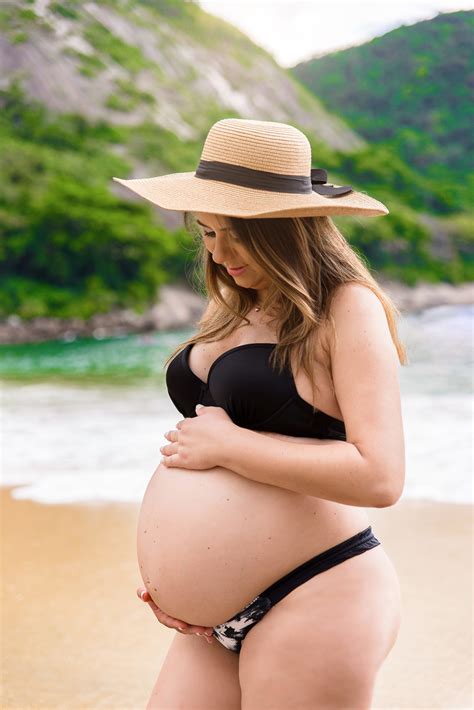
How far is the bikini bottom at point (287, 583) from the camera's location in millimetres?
1589

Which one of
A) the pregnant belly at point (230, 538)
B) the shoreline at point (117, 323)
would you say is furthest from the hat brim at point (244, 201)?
the shoreline at point (117, 323)

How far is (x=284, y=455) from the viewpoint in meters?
1.50

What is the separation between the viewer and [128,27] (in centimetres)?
5416

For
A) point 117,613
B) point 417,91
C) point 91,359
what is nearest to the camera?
point 117,613

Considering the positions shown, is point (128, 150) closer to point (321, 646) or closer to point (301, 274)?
point (301, 274)

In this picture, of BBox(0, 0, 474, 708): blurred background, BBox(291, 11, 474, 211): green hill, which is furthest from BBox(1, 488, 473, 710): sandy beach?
BBox(291, 11, 474, 211): green hill

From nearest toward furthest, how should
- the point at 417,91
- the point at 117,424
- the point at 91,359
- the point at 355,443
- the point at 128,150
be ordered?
the point at 355,443
the point at 117,424
the point at 91,359
the point at 128,150
the point at 417,91

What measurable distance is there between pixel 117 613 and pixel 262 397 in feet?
8.28

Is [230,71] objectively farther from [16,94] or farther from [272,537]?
[272,537]

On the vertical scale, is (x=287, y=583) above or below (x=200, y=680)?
above

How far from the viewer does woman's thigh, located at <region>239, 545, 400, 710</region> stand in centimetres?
154

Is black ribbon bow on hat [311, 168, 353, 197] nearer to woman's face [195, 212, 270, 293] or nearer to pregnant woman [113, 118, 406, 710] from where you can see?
pregnant woman [113, 118, 406, 710]

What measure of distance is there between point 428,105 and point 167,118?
21.9 m

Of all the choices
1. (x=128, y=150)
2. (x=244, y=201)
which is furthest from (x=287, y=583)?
(x=128, y=150)
